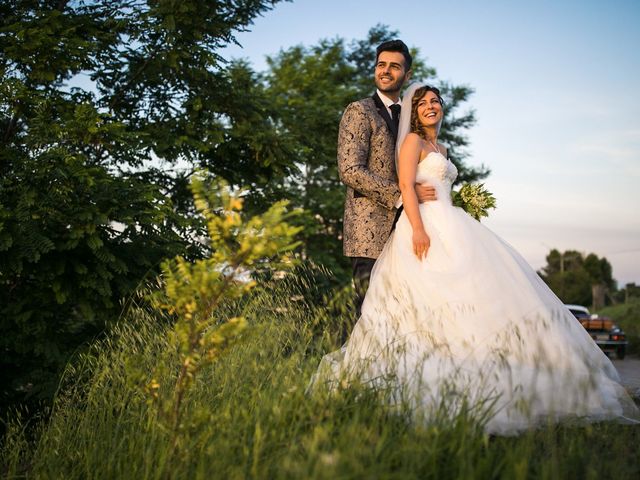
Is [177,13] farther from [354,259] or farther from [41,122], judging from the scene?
[354,259]

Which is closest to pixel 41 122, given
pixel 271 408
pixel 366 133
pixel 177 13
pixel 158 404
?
pixel 177 13

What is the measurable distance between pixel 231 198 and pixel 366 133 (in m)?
1.85

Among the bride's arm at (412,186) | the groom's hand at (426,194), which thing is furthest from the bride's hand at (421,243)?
the groom's hand at (426,194)

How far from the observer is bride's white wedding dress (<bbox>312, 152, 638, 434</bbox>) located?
3320 mm

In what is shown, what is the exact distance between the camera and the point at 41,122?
6430 millimetres

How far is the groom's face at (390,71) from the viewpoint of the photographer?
4410 mm

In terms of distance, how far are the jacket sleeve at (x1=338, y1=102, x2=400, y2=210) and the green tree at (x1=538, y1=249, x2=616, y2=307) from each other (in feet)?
86.3

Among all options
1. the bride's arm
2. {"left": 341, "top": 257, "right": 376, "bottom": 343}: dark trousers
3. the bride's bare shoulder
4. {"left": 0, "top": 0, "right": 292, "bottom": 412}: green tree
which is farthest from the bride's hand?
{"left": 0, "top": 0, "right": 292, "bottom": 412}: green tree

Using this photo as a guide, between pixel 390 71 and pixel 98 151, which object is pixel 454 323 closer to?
pixel 390 71

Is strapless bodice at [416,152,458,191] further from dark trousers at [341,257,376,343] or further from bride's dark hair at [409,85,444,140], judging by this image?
dark trousers at [341,257,376,343]

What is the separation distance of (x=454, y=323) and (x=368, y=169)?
4.14 ft

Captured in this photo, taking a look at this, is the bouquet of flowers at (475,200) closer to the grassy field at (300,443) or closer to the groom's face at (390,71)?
the groom's face at (390,71)

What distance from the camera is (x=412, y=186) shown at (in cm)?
417

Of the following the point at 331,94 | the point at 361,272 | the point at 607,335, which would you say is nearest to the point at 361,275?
the point at 361,272
